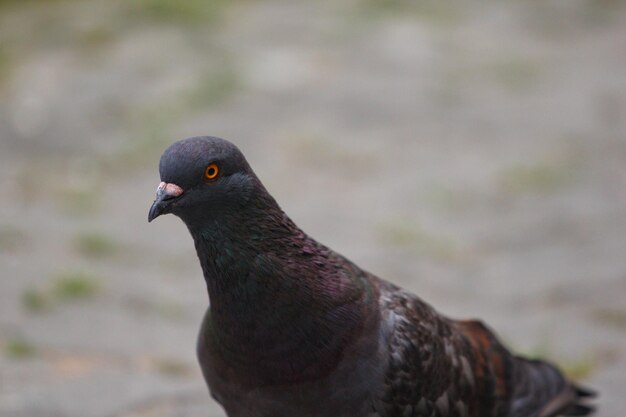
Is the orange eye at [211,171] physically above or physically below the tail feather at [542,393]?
above

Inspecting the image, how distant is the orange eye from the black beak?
0.11 meters

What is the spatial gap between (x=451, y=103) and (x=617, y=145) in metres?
1.59

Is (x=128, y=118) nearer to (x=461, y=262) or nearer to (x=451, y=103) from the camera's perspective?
(x=451, y=103)

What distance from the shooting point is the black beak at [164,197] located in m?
3.34

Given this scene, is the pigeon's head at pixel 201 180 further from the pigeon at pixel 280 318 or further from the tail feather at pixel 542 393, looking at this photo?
the tail feather at pixel 542 393

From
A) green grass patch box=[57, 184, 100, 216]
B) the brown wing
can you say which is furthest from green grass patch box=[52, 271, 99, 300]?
the brown wing

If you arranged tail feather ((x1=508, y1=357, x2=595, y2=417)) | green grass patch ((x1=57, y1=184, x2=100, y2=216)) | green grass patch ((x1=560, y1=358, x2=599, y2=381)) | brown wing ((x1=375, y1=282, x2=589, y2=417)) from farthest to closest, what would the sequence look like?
green grass patch ((x1=57, y1=184, x2=100, y2=216))
green grass patch ((x1=560, y1=358, x2=599, y2=381))
tail feather ((x1=508, y1=357, x2=595, y2=417))
brown wing ((x1=375, y1=282, x2=589, y2=417))

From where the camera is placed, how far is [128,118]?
896 cm

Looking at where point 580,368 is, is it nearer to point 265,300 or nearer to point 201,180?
point 265,300

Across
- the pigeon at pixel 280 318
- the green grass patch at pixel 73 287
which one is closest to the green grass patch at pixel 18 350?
the green grass patch at pixel 73 287

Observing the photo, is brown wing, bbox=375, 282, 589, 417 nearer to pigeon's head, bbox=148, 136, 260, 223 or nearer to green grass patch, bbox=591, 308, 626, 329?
pigeon's head, bbox=148, 136, 260, 223

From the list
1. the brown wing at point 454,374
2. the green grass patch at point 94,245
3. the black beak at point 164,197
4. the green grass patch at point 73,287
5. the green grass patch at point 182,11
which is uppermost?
the green grass patch at point 182,11

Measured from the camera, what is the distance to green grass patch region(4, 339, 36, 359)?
18.0 ft

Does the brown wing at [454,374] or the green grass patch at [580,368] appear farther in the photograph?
the green grass patch at [580,368]
